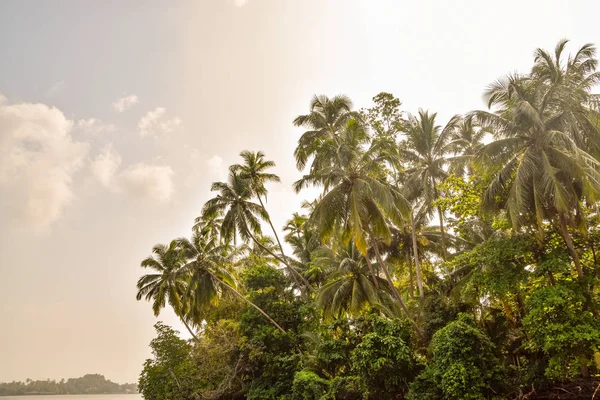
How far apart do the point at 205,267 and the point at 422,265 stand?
14.3 metres

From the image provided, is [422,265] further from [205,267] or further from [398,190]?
[205,267]

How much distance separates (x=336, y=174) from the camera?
1733 cm

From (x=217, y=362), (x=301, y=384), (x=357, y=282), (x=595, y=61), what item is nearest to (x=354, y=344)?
(x=301, y=384)

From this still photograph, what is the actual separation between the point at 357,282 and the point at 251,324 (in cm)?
647

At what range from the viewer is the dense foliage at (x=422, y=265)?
12.4 metres

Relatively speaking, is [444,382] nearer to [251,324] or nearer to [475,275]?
[475,275]

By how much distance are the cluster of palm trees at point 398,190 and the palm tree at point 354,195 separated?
52mm

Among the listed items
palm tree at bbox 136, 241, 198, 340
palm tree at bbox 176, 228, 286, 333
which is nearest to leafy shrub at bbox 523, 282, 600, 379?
palm tree at bbox 176, 228, 286, 333

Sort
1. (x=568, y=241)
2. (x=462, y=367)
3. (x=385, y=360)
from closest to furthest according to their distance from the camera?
1. (x=462, y=367)
2. (x=568, y=241)
3. (x=385, y=360)

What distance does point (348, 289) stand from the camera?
21.0m

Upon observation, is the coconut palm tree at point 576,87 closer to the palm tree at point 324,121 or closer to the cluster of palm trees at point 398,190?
the cluster of palm trees at point 398,190

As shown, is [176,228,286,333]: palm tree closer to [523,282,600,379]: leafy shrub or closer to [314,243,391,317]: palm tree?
[314,243,391,317]: palm tree

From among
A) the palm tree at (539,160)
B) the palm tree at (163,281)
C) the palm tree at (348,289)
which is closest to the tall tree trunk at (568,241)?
the palm tree at (539,160)

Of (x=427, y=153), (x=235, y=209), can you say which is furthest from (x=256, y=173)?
(x=427, y=153)
